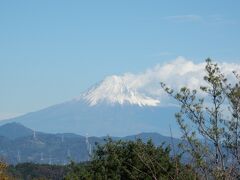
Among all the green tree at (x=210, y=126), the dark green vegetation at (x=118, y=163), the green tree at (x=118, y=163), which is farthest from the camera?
the green tree at (x=118, y=163)

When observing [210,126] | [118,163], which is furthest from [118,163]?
[210,126]

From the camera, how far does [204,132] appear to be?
18.9 m

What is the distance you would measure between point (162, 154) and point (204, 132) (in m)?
25.5

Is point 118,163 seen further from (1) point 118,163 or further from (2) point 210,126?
(2) point 210,126

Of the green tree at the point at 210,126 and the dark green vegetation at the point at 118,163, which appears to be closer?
the green tree at the point at 210,126

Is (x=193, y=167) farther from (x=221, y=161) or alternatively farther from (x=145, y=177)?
(x=145, y=177)

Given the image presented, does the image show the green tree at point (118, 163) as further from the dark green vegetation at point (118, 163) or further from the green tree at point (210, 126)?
the green tree at point (210, 126)

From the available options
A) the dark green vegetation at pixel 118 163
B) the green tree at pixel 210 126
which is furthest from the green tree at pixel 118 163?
the green tree at pixel 210 126

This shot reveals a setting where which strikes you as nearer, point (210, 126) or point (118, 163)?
point (210, 126)

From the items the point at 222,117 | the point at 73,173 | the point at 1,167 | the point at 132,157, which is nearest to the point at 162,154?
the point at 132,157

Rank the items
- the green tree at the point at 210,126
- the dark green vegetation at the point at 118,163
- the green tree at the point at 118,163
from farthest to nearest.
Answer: the green tree at the point at 118,163, the dark green vegetation at the point at 118,163, the green tree at the point at 210,126

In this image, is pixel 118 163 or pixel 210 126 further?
pixel 118 163

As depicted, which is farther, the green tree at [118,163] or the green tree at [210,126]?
the green tree at [118,163]

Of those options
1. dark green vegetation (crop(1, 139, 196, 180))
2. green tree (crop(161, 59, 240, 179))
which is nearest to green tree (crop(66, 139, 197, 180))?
dark green vegetation (crop(1, 139, 196, 180))
